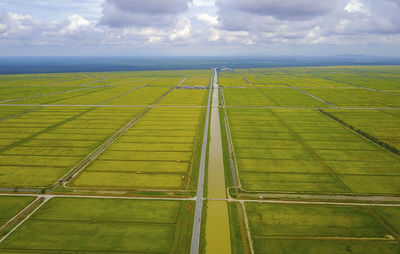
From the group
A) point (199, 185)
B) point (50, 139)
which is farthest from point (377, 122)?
point (50, 139)

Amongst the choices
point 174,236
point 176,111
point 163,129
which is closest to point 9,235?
point 174,236

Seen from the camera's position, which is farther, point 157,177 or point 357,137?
point 357,137

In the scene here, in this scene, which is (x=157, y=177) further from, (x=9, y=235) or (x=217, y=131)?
(x=217, y=131)

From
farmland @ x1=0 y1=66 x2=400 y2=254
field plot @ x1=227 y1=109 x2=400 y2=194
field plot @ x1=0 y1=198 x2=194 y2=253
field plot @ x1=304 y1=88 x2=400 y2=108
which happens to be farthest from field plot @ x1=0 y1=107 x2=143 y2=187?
field plot @ x1=304 y1=88 x2=400 y2=108

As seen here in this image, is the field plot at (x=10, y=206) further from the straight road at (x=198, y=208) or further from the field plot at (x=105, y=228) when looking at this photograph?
the straight road at (x=198, y=208)

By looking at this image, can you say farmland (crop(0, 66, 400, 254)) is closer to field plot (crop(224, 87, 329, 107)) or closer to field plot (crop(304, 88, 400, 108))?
field plot (crop(224, 87, 329, 107))

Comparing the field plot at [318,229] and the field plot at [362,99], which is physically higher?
the field plot at [362,99]

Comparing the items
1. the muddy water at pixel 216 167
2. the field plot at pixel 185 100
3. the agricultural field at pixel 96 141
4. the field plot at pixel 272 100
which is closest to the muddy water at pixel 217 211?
the muddy water at pixel 216 167

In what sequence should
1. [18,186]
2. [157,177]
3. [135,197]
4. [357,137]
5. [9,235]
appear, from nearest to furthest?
[9,235] → [135,197] → [18,186] → [157,177] → [357,137]
